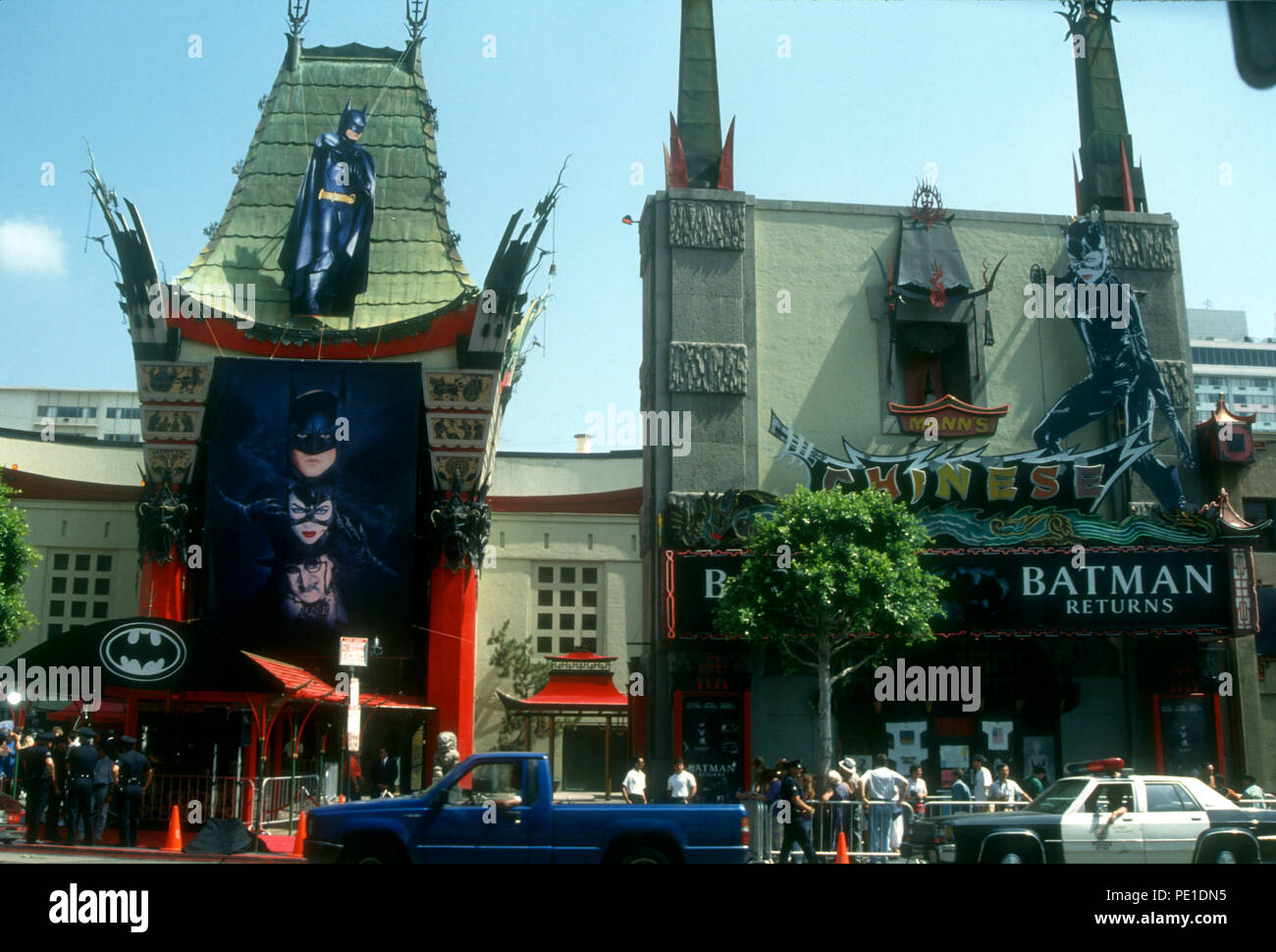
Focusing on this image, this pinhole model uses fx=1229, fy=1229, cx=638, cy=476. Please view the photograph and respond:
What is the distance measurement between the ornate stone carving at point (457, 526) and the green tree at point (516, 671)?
18.3ft

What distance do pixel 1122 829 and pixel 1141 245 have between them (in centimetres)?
2090

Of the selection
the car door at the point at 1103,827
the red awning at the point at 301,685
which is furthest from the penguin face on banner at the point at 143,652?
Result: the car door at the point at 1103,827

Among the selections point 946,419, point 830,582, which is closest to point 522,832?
point 830,582

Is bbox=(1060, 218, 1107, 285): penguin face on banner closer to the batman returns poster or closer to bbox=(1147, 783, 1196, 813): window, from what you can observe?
bbox=(1147, 783, 1196, 813): window

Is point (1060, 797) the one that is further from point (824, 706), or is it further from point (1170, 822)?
point (824, 706)

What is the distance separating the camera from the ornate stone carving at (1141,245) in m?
32.8

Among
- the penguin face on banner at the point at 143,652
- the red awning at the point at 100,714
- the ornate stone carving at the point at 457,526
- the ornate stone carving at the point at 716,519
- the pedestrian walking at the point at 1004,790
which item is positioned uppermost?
the ornate stone carving at the point at 457,526

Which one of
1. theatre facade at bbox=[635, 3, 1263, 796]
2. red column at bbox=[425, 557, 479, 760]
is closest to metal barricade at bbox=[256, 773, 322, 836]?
theatre facade at bbox=[635, 3, 1263, 796]

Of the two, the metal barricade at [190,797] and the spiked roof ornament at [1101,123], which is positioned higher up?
the spiked roof ornament at [1101,123]

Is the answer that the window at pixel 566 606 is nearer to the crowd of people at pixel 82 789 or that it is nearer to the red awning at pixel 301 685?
the red awning at pixel 301 685

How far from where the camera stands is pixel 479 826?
14.7 metres

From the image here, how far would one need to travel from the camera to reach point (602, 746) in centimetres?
4356

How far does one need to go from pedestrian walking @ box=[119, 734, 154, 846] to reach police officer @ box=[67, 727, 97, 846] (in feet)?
1.57
